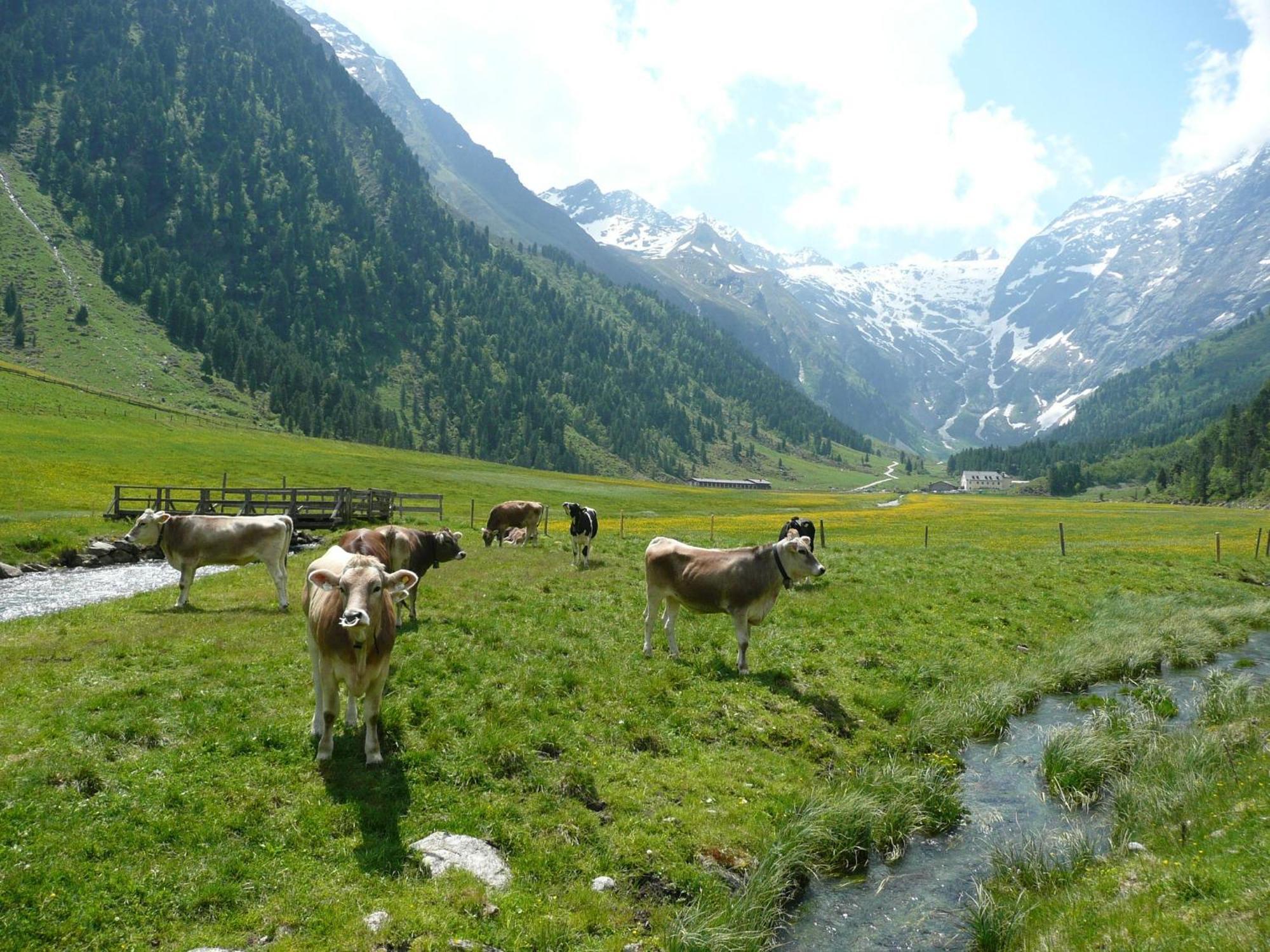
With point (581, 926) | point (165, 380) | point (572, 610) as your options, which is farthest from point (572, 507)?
point (165, 380)

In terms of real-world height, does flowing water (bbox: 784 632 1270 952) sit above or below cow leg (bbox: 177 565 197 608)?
below

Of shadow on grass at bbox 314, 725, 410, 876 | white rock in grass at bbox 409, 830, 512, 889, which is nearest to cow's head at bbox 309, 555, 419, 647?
shadow on grass at bbox 314, 725, 410, 876

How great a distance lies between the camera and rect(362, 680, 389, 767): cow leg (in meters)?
10.8

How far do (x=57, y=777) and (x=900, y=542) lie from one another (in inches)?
1917

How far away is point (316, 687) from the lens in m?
11.2

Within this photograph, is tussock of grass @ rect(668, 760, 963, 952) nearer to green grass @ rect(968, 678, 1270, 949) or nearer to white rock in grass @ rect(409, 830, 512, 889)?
green grass @ rect(968, 678, 1270, 949)

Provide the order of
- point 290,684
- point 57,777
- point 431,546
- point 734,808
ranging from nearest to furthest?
point 57,777 → point 734,808 → point 290,684 → point 431,546

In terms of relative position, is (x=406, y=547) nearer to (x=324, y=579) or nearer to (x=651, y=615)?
(x=651, y=615)

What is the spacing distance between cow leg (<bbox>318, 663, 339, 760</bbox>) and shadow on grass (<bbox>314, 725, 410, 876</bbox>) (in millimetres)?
181

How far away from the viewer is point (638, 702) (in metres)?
14.7

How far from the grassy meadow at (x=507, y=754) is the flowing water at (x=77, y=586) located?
7.89ft

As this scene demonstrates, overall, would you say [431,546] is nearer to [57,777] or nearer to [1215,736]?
[57,777]

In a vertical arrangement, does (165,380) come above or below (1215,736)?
above

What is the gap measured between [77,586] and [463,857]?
2482cm
